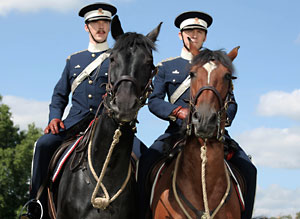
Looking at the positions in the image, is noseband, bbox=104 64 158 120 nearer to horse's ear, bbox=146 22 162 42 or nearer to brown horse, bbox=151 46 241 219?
brown horse, bbox=151 46 241 219

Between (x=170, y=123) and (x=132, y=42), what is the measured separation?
2.42m

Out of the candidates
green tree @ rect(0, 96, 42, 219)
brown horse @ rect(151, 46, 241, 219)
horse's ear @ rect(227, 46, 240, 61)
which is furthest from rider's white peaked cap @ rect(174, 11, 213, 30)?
green tree @ rect(0, 96, 42, 219)

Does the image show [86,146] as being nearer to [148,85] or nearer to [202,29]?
[148,85]

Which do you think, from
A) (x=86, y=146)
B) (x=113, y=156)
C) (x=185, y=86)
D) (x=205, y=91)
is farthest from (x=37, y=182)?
(x=205, y=91)

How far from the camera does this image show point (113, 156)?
799 cm

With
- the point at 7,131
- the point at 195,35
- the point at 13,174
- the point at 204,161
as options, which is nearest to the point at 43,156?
the point at 204,161

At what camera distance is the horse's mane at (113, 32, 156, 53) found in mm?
7809

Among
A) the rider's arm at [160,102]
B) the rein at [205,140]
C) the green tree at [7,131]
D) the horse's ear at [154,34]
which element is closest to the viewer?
the rein at [205,140]

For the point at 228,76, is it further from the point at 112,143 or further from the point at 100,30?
the point at 100,30

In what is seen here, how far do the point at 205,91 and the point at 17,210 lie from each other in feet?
148

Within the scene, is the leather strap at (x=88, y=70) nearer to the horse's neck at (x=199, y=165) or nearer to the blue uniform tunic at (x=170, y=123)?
the blue uniform tunic at (x=170, y=123)

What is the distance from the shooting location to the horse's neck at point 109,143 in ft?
25.9

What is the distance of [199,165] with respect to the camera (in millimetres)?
7812

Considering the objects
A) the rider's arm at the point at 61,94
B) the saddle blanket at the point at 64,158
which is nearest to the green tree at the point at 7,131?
the rider's arm at the point at 61,94
